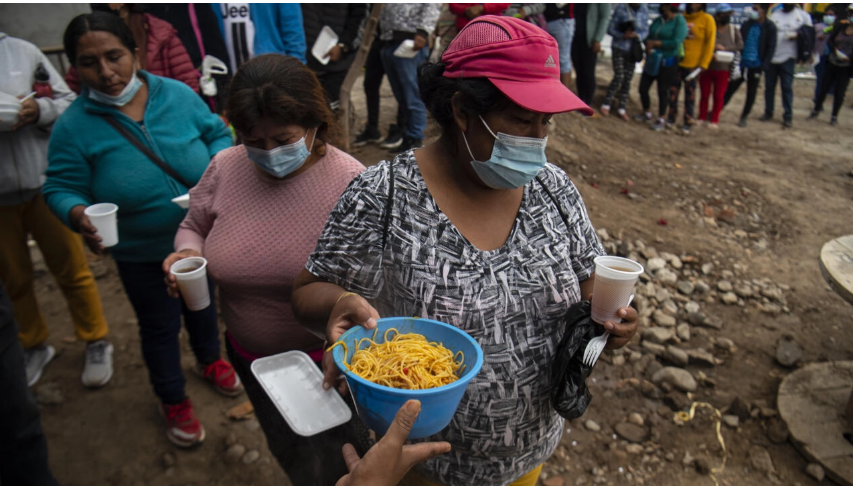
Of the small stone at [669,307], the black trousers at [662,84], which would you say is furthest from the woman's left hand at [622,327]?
the black trousers at [662,84]

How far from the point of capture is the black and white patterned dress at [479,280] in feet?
5.73

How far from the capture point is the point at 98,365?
4156mm

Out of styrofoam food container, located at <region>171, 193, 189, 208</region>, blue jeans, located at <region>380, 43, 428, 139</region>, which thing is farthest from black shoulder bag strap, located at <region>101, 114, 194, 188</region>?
blue jeans, located at <region>380, 43, 428, 139</region>

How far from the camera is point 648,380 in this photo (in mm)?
4363

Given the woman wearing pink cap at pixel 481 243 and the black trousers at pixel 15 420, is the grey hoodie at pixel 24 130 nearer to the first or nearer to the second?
the black trousers at pixel 15 420

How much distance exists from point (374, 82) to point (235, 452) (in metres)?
4.98

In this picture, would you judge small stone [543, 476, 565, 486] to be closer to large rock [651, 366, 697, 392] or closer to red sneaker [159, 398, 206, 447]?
large rock [651, 366, 697, 392]

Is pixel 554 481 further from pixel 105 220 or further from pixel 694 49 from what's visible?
pixel 694 49

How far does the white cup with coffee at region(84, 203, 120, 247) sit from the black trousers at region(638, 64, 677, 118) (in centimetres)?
1057

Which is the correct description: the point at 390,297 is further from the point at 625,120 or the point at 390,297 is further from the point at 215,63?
the point at 625,120

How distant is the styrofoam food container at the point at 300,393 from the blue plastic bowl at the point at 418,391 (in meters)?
0.60

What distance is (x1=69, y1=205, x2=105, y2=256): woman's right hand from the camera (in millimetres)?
2639

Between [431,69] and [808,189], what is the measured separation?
8.92 meters

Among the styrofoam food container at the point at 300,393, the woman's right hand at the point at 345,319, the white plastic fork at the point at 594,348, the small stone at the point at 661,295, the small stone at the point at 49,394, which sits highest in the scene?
the woman's right hand at the point at 345,319
